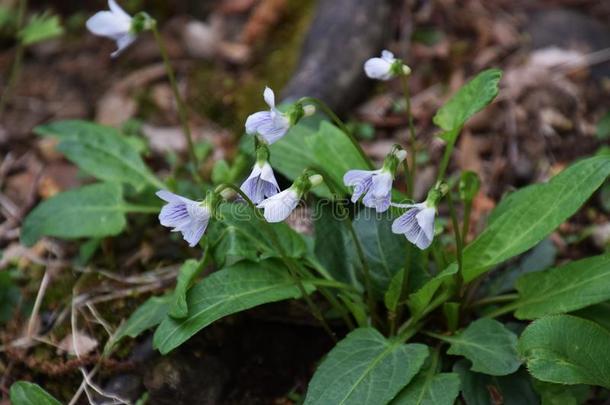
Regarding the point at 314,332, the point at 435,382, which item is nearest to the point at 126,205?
the point at 314,332

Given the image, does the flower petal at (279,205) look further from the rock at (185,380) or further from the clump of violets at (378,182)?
the rock at (185,380)

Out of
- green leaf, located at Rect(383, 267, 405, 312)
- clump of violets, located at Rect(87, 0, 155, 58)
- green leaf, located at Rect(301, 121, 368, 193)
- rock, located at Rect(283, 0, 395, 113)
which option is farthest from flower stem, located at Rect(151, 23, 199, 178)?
green leaf, located at Rect(383, 267, 405, 312)

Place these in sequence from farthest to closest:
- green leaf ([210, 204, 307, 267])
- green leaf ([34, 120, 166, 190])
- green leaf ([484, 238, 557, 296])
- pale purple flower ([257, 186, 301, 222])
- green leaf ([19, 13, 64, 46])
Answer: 1. green leaf ([19, 13, 64, 46])
2. green leaf ([34, 120, 166, 190])
3. green leaf ([484, 238, 557, 296])
4. green leaf ([210, 204, 307, 267])
5. pale purple flower ([257, 186, 301, 222])

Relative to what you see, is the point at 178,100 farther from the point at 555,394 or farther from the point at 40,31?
the point at 555,394

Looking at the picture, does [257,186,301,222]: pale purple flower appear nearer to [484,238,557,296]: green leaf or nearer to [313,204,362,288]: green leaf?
[313,204,362,288]: green leaf

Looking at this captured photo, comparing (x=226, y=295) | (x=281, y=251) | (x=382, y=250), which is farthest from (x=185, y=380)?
(x=382, y=250)

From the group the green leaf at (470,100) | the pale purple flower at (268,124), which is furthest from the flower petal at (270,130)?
the green leaf at (470,100)

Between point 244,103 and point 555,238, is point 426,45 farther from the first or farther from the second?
point 555,238
